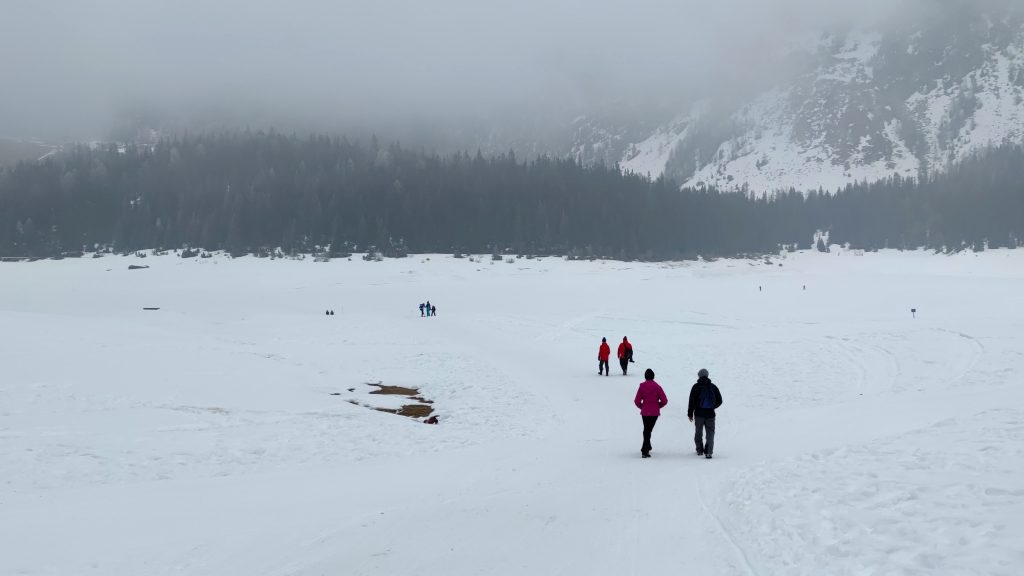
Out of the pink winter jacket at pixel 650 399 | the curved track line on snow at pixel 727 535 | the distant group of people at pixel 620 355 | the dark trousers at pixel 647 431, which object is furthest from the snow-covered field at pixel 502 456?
the distant group of people at pixel 620 355

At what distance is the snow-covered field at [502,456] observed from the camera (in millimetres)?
6945

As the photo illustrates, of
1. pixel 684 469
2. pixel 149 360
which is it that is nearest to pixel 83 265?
pixel 149 360

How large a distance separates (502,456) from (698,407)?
157 inches

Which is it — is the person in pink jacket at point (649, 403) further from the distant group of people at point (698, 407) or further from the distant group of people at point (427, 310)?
the distant group of people at point (427, 310)

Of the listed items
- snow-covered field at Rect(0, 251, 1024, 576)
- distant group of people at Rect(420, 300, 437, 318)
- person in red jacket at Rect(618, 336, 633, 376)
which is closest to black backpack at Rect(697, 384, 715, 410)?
snow-covered field at Rect(0, 251, 1024, 576)

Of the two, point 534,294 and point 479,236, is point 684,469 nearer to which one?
point 534,294

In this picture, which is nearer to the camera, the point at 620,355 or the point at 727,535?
the point at 727,535

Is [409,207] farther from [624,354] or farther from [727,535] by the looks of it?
[727,535]

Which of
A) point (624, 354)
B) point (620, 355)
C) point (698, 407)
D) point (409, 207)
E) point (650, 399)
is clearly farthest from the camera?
point (409, 207)

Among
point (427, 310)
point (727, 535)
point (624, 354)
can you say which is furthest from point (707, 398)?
point (427, 310)

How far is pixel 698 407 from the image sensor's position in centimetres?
1243

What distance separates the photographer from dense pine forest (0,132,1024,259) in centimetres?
11038

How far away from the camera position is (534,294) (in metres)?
63.8

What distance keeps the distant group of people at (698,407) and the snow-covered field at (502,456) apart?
455mm
